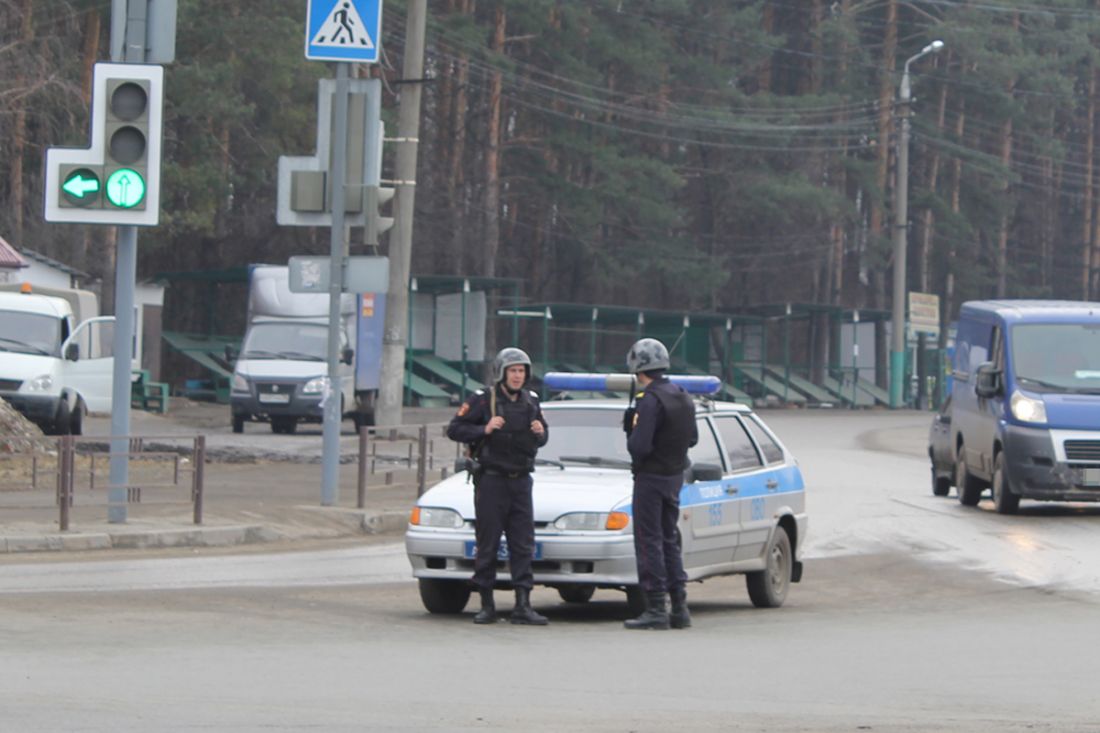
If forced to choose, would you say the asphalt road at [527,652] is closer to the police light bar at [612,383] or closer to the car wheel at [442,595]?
the car wheel at [442,595]

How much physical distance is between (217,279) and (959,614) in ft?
126

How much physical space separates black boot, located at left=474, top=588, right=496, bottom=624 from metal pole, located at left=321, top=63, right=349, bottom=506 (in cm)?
749

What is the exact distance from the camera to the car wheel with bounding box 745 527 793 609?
13008 mm

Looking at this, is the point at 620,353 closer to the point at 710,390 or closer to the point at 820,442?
the point at 820,442

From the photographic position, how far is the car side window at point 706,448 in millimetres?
12656

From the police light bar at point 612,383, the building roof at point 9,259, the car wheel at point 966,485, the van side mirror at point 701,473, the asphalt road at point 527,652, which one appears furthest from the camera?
the building roof at point 9,259

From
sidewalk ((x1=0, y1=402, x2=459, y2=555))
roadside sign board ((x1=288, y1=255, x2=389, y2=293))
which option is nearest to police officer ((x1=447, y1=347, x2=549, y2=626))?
sidewalk ((x1=0, y1=402, x2=459, y2=555))

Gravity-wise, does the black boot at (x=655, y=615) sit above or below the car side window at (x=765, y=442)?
below

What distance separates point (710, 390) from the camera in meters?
12.6

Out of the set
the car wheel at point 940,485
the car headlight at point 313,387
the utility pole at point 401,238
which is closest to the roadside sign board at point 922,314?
the car headlight at point 313,387

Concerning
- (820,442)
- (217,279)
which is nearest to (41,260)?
(217,279)

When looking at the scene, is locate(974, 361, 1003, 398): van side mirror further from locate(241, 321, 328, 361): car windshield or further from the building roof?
the building roof

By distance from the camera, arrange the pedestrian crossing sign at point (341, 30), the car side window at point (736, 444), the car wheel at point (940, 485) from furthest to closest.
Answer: the car wheel at point (940, 485) → the pedestrian crossing sign at point (341, 30) → the car side window at point (736, 444)

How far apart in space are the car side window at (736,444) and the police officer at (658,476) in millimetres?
1644
